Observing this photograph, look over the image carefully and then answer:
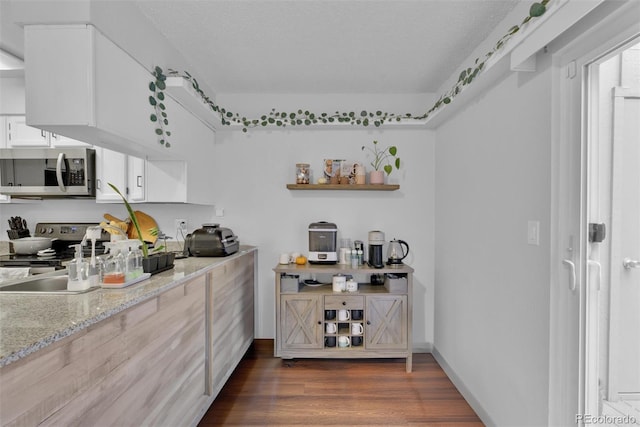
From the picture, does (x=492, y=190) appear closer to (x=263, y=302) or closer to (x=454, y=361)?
(x=454, y=361)

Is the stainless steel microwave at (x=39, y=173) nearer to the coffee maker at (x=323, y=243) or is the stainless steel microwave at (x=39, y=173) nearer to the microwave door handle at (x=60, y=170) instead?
the microwave door handle at (x=60, y=170)

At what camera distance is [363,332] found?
2.78 meters

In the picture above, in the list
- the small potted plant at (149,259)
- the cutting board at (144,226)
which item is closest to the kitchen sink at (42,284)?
the small potted plant at (149,259)

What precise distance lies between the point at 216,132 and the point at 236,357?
2.09 meters

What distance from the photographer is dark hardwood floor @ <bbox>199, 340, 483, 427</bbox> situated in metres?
2.09

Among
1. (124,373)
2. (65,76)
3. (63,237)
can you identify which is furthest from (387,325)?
(63,237)

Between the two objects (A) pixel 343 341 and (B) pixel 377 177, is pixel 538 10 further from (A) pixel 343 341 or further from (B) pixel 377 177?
(A) pixel 343 341

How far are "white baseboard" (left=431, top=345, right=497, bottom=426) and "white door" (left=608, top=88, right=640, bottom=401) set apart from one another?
66 cm

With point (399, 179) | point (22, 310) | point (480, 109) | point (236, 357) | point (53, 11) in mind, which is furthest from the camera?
point (399, 179)

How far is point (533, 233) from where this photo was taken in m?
1.61

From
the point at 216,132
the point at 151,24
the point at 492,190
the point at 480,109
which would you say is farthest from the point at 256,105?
the point at 492,190

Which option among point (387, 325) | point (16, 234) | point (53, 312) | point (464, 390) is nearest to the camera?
point (53, 312)

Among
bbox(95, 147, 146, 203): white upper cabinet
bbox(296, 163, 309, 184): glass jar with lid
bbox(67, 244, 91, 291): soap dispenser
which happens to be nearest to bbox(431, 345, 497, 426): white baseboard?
bbox(296, 163, 309, 184): glass jar with lid

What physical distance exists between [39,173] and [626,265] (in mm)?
4094
